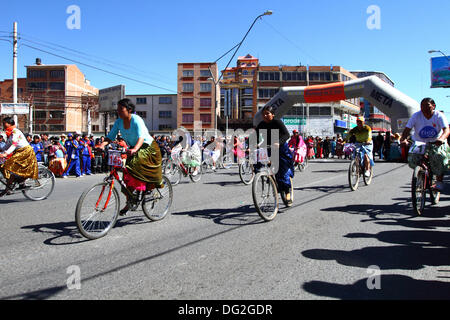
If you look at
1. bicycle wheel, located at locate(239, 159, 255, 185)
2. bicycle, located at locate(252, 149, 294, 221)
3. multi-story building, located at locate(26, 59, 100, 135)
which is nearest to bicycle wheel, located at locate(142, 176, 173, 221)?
bicycle, located at locate(252, 149, 294, 221)

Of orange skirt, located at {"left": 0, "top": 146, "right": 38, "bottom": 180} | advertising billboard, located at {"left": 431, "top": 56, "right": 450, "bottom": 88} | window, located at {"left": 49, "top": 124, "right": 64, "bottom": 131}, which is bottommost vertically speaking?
orange skirt, located at {"left": 0, "top": 146, "right": 38, "bottom": 180}

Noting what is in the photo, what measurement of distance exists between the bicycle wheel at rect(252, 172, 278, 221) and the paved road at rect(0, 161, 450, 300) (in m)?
0.19

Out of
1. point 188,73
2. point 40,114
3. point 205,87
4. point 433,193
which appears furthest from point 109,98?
point 40,114

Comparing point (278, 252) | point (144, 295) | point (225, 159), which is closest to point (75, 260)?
point (144, 295)

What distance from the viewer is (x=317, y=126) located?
6862 cm

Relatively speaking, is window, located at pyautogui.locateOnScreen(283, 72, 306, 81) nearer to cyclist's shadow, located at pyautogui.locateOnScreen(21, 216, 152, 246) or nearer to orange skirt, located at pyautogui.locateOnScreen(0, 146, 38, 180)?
orange skirt, located at pyautogui.locateOnScreen(0, 146, 38, 180)

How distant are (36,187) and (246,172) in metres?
5.93

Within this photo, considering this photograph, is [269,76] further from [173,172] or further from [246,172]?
[246,172]

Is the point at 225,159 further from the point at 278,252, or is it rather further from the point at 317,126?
the point at 317,126

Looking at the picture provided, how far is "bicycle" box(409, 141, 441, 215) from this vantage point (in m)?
6.44

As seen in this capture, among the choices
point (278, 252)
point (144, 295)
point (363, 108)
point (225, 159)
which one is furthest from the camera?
point (363, 108)

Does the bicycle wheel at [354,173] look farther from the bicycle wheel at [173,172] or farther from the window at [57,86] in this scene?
the window at [57,86]
